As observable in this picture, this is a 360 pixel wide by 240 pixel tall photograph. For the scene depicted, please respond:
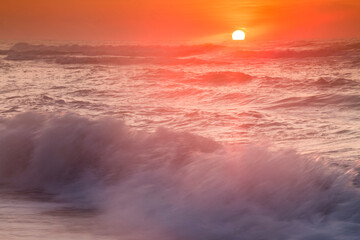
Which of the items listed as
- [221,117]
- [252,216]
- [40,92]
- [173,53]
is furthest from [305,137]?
[173,53]

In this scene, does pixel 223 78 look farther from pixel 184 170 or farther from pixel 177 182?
pixel 177 182

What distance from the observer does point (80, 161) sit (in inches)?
286

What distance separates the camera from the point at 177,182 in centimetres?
581

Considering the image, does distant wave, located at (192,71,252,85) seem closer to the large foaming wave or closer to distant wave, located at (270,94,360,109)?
distant wave, located at (270,94,360,109)

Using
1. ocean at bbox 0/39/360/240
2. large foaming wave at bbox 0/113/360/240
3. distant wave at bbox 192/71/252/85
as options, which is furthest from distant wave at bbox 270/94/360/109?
→ large foaming wave at bbox 0/113/360/240

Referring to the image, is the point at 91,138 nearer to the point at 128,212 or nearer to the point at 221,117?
the point at 128,212

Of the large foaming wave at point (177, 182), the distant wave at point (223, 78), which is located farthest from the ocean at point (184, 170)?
the distant wave at point (223, 78)

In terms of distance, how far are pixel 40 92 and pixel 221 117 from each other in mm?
6886

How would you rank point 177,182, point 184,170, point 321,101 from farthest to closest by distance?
point 321,101 → point 184,170 → point 177,182

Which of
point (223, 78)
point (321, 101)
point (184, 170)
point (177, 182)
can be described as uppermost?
point (223, 78)

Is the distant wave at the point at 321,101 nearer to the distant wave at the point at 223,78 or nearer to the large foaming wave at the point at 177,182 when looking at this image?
the distant wave at the point at 223,78

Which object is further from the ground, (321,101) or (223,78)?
(223,78)

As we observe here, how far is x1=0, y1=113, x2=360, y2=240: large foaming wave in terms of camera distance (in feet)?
15.4

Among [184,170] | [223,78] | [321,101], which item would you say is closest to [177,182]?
[184,170]
